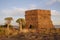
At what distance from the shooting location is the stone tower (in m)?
38.2

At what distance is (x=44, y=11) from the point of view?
38.9m

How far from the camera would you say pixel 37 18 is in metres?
38.2

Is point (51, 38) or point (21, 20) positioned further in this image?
point (21, 20)

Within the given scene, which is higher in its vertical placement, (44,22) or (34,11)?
(34,11)

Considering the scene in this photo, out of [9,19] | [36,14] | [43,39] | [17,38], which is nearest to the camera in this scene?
[43,39]

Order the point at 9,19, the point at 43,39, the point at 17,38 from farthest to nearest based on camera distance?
the point at 9,19 → the point at 17,38 → the point at 43,39

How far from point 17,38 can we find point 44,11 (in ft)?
70.9

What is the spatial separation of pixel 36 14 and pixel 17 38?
20545 mm

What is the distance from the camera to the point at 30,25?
39.0 meters

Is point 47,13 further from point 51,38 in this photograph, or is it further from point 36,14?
point 51,38

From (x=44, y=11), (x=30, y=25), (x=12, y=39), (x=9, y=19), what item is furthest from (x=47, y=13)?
(x=12, y=39)

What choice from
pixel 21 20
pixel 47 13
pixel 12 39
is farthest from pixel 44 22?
pixel 12 39

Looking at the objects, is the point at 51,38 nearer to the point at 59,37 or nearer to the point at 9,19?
the point at 59,37

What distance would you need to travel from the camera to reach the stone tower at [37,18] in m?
38.2
